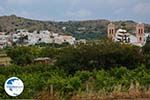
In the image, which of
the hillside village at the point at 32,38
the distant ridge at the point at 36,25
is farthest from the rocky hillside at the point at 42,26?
the hillside village at the point at 32,38

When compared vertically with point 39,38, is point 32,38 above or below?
above

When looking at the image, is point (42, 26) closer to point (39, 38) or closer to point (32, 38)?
point (39, 38)

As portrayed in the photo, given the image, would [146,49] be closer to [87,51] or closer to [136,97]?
[87,51]

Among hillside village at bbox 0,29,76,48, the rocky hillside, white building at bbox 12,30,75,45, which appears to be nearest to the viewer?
hillside village at bbox 0,29,76,48

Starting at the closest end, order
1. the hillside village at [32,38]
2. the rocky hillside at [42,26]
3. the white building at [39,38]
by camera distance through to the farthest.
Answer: the hillside village at [32,38] → the white building at [39,38] → the rocky hillside at [42,26]

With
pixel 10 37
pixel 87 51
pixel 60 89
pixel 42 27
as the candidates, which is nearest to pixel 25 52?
pixel 87 51

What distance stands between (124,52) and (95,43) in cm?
394

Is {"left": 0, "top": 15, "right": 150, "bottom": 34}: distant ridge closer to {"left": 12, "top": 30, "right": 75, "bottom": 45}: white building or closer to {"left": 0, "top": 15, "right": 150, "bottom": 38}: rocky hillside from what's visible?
{"left": 0, "top": 15, "right": 150, "bottom": 38}: rocky hillside

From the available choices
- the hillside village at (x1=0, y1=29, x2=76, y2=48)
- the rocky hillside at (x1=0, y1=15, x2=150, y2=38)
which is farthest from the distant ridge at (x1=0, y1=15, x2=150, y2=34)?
the hillside village at (x1=0, y1=29, x2=76, y2=48)

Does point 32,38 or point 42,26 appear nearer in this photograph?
point 32,38

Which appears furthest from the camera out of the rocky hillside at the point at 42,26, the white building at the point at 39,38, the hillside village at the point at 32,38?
the rocky hillside at the point at 42,26

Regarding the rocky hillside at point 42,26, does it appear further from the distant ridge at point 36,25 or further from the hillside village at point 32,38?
the hillside village at point 32,38

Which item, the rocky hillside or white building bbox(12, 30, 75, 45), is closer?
white building bbox(12, 30, 75, 45)

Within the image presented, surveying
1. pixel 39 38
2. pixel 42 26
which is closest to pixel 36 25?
pixel 42 26
